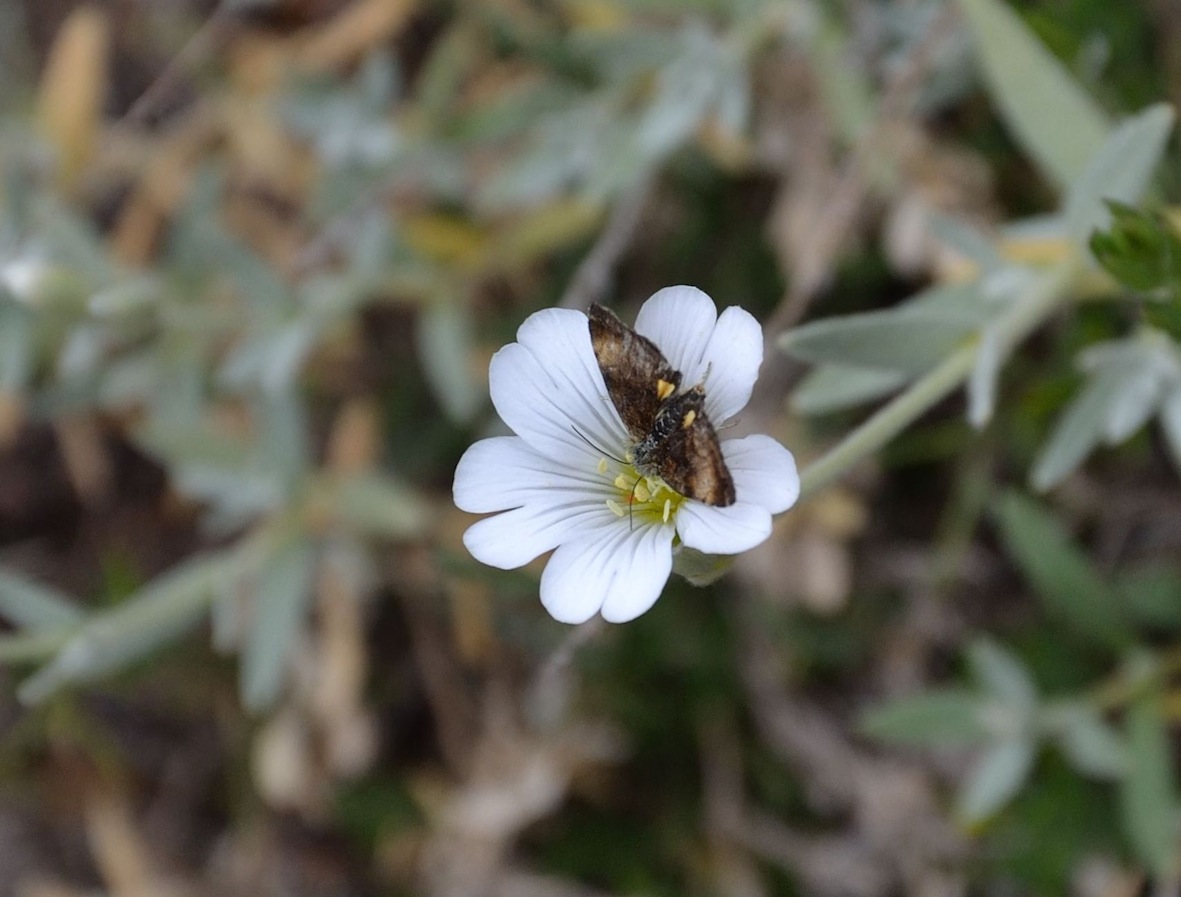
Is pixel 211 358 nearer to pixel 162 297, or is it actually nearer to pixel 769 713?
pixel 162 297

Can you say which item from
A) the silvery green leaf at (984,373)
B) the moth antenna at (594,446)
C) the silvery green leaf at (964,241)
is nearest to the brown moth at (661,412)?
the moth antenna at (594,446)

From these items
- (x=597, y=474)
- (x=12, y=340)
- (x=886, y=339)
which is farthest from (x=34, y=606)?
(x=886, y=339)

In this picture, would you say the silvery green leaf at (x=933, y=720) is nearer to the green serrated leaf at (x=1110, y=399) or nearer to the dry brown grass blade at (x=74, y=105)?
the green serrated leaf at (x=1110, y=399)

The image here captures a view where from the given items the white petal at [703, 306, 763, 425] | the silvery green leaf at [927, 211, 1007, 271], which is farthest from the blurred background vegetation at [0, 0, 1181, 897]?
the white petal at [703, 306, 763, 425]

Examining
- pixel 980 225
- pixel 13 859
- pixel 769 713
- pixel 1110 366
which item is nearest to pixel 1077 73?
pixel 980 225

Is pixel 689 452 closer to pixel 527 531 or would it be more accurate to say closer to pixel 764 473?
pixel 764 473

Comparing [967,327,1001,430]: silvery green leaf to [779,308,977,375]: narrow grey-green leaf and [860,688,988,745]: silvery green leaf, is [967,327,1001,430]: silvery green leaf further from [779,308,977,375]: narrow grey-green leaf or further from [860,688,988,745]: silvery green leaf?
[860,688,988,745]: silvery green leaf

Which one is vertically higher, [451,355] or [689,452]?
[451,355]
